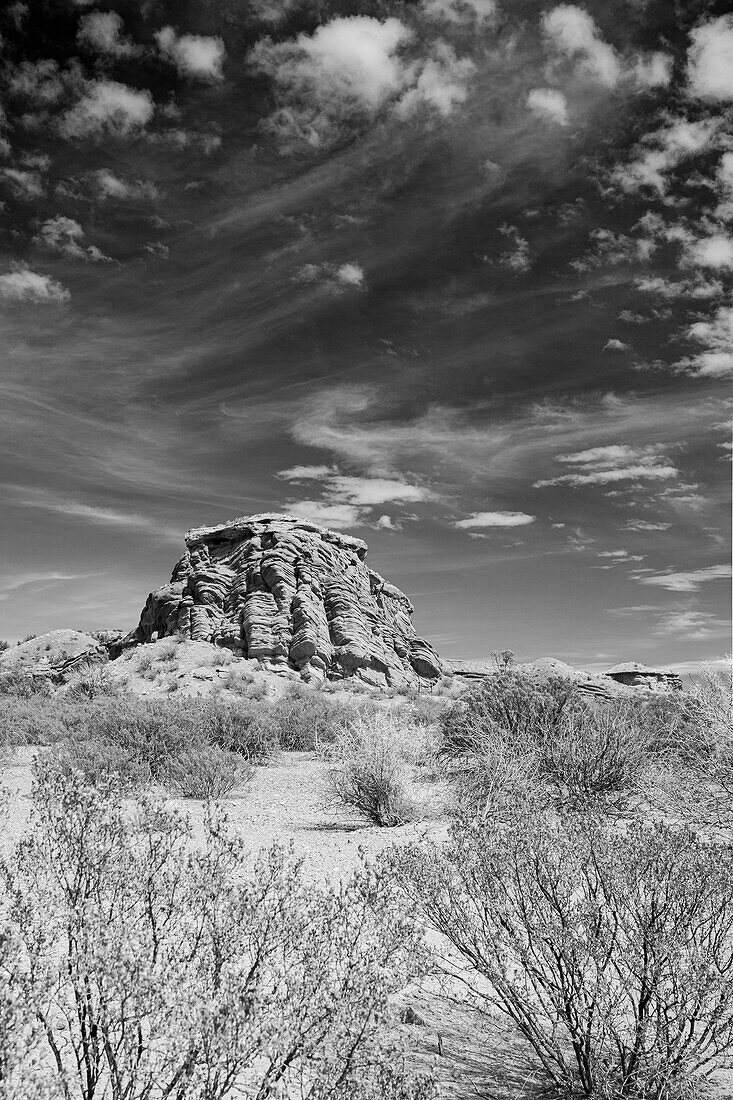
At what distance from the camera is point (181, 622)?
136ft

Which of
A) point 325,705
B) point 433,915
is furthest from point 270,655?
point 433,915

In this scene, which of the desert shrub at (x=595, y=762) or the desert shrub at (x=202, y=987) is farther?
the desert shrub at (x=595, y=762)

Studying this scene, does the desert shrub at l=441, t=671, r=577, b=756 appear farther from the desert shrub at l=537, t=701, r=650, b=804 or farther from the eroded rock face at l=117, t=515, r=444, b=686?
the eroded rock face at l=117, t=515, r=444, b=686

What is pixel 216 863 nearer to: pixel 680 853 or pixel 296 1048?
pixel 296 1048

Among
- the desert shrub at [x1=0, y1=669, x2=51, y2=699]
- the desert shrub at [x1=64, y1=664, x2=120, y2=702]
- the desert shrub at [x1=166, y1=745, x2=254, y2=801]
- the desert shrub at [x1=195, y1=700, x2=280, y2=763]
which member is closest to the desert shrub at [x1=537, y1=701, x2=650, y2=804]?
the desert shrub at [x1=166, y1=745, x2=254, y2=801]

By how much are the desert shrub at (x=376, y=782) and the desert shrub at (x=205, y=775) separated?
68.9 inches

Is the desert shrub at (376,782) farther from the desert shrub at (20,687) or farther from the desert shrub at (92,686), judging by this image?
the desert shrub at (20,687)

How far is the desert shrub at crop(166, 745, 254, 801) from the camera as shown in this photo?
37.4 feet

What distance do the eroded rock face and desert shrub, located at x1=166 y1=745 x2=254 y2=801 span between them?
78.6ft

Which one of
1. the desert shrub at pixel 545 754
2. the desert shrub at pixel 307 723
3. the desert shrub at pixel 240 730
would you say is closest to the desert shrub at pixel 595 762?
the desert shrub at pixel 545 754

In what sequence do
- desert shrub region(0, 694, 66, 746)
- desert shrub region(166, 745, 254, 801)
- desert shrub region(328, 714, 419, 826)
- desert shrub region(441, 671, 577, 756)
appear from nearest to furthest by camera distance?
desert shrub region(328, 714, 419, 826), desert shrub region(166, 745, 254, 801), desert shrub region(441, 671, 577, 756), desert shrub region(0, 694, 66, 746)

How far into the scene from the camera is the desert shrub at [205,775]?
11.4 meters

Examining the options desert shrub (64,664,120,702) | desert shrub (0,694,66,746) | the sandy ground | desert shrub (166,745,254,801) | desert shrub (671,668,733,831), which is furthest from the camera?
desert shrub (64,664,120,702)

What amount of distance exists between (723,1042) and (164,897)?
9.71ft
